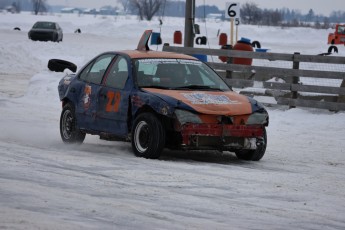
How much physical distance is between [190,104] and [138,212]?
364cm

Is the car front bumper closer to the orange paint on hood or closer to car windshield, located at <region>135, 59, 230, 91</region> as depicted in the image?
the orange paint on hood

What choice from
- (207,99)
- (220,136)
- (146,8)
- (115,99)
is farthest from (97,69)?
(146,8)

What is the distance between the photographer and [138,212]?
282 inches

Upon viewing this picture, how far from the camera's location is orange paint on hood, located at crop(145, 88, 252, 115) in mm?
10688

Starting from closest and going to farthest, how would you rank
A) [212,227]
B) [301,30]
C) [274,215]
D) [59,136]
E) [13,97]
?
[212,227] → [274,215] → [59,136] → [13,97] → [301,30]

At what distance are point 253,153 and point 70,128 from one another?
282 centimetres

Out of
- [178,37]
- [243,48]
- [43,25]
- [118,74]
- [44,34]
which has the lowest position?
[44,34]

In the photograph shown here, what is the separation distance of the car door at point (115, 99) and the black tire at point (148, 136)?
0.38 metres

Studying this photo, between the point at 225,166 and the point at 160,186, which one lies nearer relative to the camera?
the point at 160,186

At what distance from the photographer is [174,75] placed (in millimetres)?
11602

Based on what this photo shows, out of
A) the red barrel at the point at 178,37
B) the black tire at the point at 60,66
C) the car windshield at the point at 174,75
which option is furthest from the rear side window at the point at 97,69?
the red barrel at the point at 178,37

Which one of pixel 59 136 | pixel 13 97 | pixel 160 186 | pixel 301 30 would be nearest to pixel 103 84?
pixel 59 136

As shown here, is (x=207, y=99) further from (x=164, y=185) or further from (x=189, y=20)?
(x=189, y=20)

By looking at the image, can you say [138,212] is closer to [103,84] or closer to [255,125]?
[255,125]
